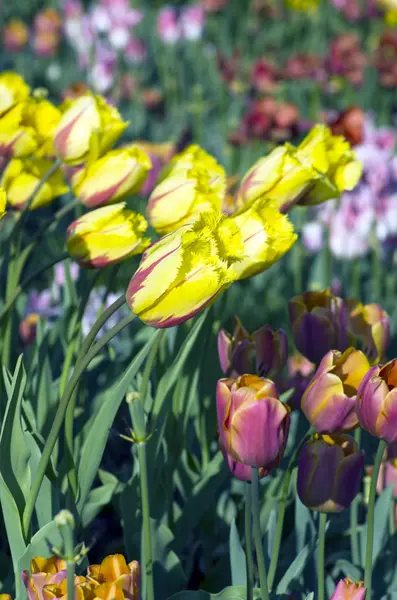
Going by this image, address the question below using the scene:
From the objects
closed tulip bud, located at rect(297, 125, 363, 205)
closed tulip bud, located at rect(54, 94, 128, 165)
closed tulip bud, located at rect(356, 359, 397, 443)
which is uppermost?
closed tulip bud, located at rect(54, 94, 128, 165)

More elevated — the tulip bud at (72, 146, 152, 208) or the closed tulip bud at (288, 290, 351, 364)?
the tulip bud at (72, 146, 152, 208)

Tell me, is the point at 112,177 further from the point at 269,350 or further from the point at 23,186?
the point at 269,350

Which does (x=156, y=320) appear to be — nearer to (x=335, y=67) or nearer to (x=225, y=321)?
(x=225, y=321)

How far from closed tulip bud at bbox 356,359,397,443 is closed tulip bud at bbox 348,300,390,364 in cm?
23

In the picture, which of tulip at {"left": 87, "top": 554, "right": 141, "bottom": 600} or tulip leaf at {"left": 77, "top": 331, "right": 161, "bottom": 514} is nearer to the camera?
tulip at {"left": 87, "top": 554, "right": 141, "bottom": 600}

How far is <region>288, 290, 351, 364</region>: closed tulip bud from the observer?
1.01 meters

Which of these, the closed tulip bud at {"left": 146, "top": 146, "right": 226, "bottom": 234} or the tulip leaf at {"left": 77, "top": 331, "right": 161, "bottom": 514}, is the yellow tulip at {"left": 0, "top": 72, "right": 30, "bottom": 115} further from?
the tulip leaf at {"left": 77, "top": 331, "right": 161, "bottom": 514}

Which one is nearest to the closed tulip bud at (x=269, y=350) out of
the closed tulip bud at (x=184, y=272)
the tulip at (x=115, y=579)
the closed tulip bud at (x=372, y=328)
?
the closed tulip bud at (x=372, y=328)

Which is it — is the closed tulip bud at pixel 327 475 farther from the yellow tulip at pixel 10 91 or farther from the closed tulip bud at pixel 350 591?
the yellow tulip at pixel 10 91

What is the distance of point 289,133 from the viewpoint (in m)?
2.26

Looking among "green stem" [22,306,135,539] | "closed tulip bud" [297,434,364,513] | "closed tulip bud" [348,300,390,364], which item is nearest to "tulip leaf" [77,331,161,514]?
"green stem" [22,306,135,539]

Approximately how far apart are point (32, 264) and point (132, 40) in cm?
260

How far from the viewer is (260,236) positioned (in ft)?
2.78

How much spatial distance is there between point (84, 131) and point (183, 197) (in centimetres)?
16
